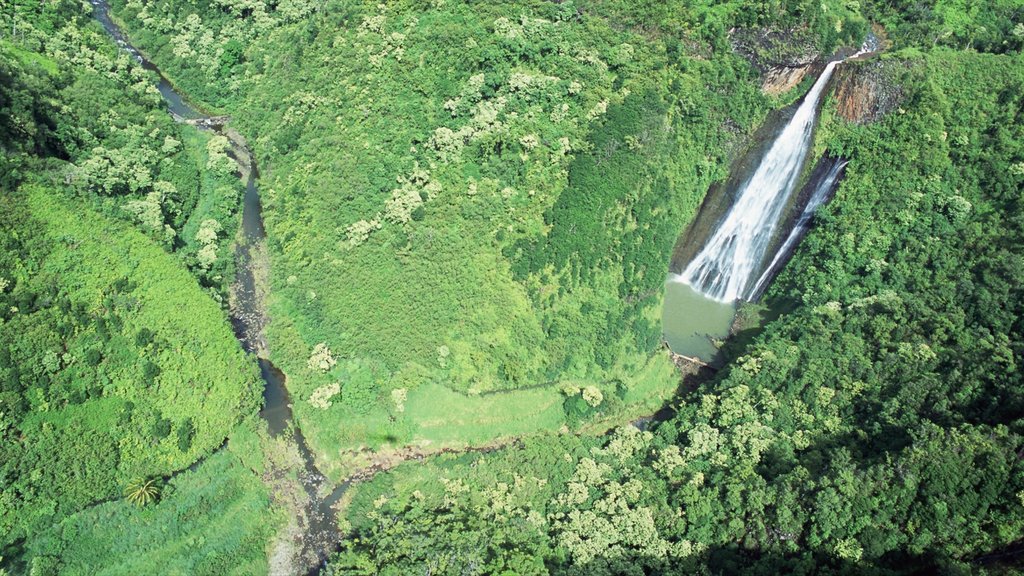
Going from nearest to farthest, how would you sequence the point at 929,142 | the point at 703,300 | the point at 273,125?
the point at 929,142
the point at 703,300
the point at 273,125

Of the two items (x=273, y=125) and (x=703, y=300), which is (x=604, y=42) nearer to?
(x=703, y=300)

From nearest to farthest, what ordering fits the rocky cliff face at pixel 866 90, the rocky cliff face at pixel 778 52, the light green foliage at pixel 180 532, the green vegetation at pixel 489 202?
the light green foliage at pixel 180 532, the green vegetation at pixel 489 202, the rocky cliff face at pixel 866 90, the rocky cliff face at pixel 778 52

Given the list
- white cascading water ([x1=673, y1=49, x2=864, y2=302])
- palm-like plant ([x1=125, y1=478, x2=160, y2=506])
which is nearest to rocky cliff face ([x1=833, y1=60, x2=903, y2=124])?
white cascading water ([x1=673, y1=49, x2=864, y2=302])

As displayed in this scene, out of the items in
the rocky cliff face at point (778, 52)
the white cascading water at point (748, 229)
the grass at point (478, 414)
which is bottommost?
the grass at point (478, 414)

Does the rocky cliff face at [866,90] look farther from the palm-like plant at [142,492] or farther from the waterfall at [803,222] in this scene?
the palm-like plant at [142,492]

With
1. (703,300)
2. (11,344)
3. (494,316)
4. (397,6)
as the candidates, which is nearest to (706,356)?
(703,300)

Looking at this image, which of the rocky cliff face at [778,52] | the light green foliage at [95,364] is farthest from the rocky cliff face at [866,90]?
the light green foliage at [95,364]

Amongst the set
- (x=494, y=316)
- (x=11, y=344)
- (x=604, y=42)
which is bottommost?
(x=494, y=316)

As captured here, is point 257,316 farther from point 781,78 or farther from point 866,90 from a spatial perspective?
point 866,90
